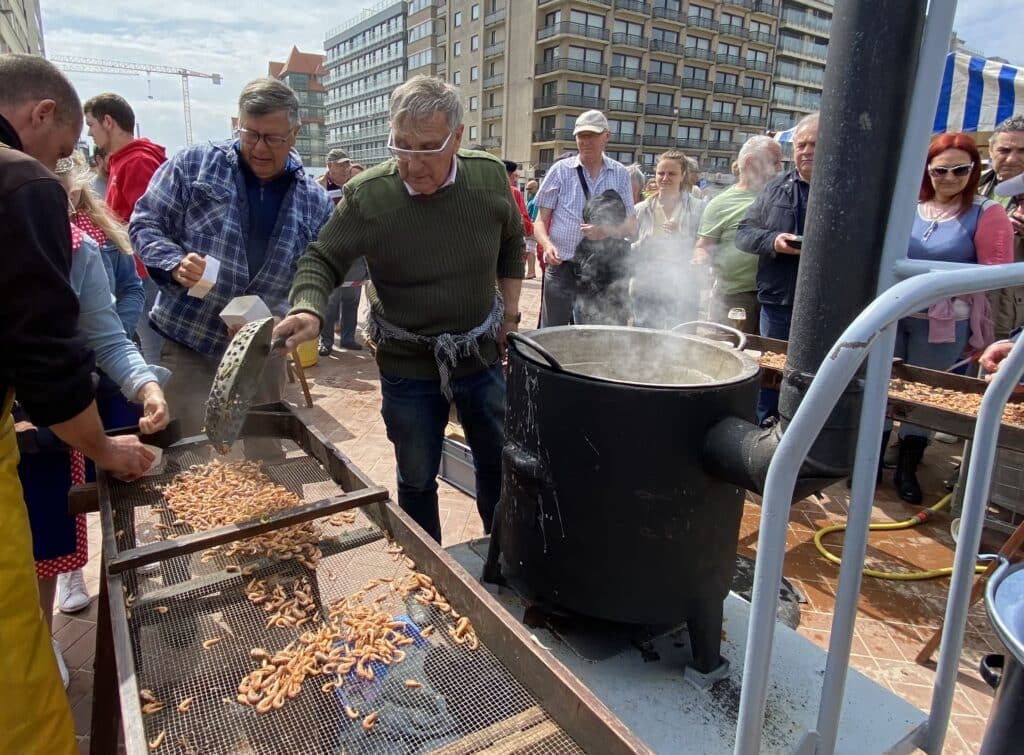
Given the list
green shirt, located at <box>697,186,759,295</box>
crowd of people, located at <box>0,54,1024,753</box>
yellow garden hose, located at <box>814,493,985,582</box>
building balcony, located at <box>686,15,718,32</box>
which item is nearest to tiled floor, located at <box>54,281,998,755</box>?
yellow garden hose, located at <box>814,493,985,582</box>

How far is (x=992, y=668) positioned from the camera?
139 cm

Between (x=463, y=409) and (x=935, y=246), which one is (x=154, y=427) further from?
(x=935, y=246)

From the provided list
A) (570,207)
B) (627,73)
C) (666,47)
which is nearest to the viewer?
(570,207)

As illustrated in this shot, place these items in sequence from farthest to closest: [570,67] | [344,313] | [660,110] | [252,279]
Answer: [660,110]
[570,67]
[344,313]
[252,279]

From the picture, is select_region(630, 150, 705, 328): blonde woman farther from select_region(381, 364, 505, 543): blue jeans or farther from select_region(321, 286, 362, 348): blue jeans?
select_region(321, 286, 362, 348): blue jeans

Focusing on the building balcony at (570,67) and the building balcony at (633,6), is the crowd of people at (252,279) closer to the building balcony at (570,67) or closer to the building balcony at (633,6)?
the building balcony at (570,67)

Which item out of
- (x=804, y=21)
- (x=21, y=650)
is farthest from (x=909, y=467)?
(x=804, y=21)

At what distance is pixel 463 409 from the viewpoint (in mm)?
2746

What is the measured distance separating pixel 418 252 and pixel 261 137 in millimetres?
867

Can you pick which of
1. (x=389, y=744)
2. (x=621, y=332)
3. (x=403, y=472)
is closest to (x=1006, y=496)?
(x=621, y=332)

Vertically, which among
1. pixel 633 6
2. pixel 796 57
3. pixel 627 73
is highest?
pixel 633 6

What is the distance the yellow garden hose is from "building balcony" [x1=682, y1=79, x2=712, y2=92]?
193 ft

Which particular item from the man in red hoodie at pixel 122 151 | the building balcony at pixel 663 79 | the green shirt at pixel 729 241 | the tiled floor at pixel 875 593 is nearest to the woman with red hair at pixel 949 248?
the tiled floor at pixel 875 593

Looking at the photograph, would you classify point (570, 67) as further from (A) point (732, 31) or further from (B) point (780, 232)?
(B) point (780, 232)
